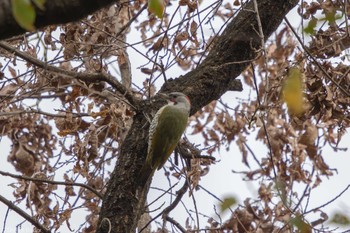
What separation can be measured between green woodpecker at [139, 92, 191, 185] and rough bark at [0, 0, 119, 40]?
223 centimetres

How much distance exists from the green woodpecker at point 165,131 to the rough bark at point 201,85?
6cm

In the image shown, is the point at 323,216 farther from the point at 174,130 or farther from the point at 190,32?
the point at 190,32

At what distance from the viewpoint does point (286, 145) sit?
8445mm

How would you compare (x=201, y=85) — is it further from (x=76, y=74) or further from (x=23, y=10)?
(x=23, y=10)

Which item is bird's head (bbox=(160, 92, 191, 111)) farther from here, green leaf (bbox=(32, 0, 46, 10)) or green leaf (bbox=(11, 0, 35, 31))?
green leaf (bbox=(11, 0, 35, 31))

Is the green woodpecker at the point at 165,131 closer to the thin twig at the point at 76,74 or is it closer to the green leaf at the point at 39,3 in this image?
the thin twig at the point at 76,74

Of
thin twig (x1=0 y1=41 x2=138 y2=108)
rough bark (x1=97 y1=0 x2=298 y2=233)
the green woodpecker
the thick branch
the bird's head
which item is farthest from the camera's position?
the thick branch

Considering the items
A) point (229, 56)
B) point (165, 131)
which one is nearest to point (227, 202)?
point (229, 56)

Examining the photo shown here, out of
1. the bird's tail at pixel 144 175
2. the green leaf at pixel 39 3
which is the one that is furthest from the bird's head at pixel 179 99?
the green leaf at pixel 39 3

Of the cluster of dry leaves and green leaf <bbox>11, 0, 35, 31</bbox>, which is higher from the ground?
the cluster of dry leaves

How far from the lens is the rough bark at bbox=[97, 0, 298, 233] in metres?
4.35

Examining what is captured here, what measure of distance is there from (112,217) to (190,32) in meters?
2.47

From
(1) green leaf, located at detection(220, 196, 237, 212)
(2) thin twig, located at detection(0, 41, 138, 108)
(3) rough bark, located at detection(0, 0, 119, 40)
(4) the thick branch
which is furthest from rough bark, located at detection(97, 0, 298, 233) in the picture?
(1) green leaf, located at detection(220, 196, 237, 212)

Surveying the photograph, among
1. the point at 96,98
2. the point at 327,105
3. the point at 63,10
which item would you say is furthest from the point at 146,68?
the point at 63,10
